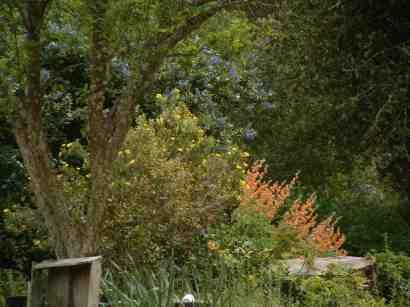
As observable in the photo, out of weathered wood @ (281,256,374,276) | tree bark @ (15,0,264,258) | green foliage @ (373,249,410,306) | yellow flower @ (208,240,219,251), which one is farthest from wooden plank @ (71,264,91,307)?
green foliage @ (373,249,410,306)

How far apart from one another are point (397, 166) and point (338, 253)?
2.54 metres

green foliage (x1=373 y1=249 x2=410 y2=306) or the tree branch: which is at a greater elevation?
the tree branch

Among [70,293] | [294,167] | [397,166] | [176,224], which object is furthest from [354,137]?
[70,293]

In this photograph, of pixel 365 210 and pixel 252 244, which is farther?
pixel 365 210

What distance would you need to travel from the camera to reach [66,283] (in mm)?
6109

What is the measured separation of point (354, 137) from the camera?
12109mm

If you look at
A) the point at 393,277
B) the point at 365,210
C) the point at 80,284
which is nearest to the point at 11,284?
the point at 80,284

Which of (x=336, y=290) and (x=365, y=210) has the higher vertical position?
(x=365, y=210)

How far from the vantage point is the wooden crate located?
5730mm

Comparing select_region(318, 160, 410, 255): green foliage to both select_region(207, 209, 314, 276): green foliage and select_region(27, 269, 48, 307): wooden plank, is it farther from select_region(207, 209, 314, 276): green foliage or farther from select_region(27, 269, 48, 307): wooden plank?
select_region(27, 269, 48, 307): wooden plank

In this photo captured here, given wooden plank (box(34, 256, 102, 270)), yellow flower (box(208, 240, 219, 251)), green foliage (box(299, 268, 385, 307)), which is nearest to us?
wooden plank (box(34, 256, 102, 270))

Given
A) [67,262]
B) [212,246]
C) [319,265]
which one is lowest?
[67,262]

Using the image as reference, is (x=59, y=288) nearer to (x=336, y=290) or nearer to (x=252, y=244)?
(x=336, y=290)

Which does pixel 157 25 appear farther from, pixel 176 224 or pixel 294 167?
pixel 294 167
